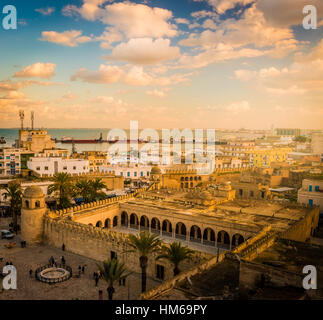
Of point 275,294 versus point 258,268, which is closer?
point 275,294

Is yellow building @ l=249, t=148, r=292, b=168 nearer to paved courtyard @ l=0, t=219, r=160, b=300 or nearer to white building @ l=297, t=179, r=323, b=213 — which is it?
white building @ l=297, t=179, r=323, b=213

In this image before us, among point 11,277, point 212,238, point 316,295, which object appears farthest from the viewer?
point 212,238

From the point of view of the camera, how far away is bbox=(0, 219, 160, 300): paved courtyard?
20.0m

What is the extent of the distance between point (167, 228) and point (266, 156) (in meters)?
65.4

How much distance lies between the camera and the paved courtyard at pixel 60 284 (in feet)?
65.5

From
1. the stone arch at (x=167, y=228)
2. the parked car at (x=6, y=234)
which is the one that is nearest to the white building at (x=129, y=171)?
the stone arch at (x=167, y=228)

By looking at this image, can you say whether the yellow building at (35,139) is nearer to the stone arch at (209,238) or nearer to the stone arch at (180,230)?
the stone arch at (180,230)

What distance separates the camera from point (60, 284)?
21.6 meters

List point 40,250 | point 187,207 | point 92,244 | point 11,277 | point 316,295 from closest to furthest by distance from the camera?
1. point 316,295
2. point 11,277
3. point 92,244
4. point 40,250
5. point 187,207

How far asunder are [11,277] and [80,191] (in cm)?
1894

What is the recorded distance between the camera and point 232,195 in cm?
4003

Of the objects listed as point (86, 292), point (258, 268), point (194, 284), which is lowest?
point (86, 292)
